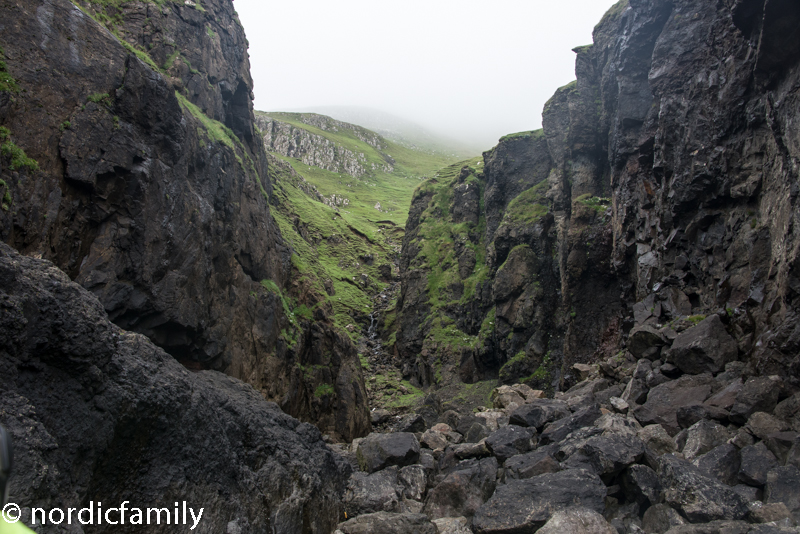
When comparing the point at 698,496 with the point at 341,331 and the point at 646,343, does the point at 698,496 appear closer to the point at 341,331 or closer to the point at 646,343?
the point at 646,343

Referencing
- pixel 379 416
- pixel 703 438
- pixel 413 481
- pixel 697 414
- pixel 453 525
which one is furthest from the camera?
pixel 379 416

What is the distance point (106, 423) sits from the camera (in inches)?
241

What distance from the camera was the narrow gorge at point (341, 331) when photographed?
670 centimetres

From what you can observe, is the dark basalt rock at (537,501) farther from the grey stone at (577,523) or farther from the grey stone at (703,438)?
the grey stone at (703,438)

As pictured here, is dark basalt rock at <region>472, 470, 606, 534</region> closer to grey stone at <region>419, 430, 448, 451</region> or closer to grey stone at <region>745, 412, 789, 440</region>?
grey stone at <region>745, 412, 789, 440</region>

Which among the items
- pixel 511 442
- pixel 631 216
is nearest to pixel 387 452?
pixel 511 442

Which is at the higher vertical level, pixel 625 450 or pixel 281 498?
pixel 625 450

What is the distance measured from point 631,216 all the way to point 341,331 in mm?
22229

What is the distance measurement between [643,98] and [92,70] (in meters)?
29.3

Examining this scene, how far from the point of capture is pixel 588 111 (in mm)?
38156

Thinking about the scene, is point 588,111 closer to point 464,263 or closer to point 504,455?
point 464,263

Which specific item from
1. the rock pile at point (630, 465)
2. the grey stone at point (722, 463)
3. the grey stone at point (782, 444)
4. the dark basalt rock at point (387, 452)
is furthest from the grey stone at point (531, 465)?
the grey stone at point (782, 444)

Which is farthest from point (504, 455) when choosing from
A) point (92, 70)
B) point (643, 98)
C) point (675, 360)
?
point (643, 98)

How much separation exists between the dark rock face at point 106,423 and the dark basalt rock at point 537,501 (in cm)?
377
